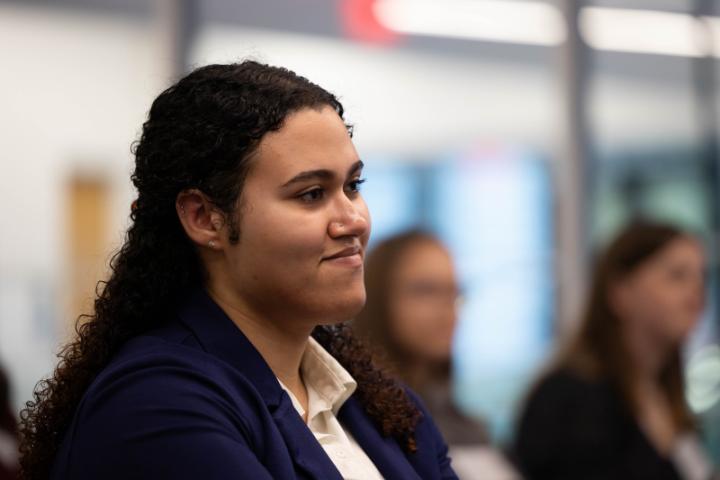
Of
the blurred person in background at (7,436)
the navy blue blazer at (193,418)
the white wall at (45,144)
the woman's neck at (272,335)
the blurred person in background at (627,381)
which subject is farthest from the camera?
the white wall at (45,144)

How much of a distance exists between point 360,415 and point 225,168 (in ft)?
1.38

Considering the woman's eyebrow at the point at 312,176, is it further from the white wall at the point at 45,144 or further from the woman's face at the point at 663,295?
the white wall at the point at 45,144

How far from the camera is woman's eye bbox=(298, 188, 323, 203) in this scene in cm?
165

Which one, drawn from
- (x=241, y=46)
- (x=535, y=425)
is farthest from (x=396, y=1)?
(x=535, y=425)

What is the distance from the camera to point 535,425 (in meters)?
3.58

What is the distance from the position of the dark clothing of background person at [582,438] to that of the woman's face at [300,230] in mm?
1975

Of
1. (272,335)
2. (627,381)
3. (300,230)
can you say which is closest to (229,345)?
(272,335)

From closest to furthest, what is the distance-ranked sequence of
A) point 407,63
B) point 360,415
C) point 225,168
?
1. point 225,168
2. point 360,415
3. point 407,63

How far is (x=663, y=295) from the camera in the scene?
3787mm

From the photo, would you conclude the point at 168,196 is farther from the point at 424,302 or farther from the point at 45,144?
the point at 45,144

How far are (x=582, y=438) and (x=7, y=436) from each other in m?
1.55

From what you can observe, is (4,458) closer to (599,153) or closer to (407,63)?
(407,63)

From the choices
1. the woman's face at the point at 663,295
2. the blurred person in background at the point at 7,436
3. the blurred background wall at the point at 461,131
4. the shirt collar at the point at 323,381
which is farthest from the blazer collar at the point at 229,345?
the blurred background wall at the point at 461,131

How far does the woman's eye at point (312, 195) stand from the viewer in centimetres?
165
